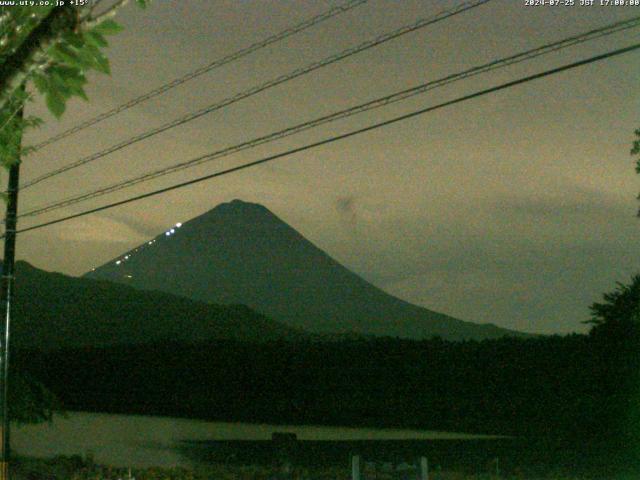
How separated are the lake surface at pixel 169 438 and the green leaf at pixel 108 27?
16703mm

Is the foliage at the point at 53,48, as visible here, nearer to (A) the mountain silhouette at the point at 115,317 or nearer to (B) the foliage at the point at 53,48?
(B) the foliage at the point at 53,48

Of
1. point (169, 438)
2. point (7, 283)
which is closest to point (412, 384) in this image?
point (169, 438)

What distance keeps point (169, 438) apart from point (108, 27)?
25864 millimetres

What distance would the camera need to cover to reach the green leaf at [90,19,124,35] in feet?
11.7

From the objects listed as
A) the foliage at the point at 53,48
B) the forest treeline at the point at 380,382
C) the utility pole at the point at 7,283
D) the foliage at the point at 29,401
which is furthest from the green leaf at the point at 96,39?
the forest treeline at the point at 380,382

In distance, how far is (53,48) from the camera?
3.48 metres

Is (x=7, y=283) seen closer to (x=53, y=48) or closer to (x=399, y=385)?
(x=53, y=48)

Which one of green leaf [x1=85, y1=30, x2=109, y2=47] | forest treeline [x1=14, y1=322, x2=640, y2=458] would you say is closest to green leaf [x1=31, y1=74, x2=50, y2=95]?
green leaf [x1=85, y1=30, x2=109, y2=47]

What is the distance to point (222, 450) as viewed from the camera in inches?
909

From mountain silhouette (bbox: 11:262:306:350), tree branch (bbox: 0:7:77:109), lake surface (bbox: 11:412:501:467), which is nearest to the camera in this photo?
tree branch (bbox: 0:7:77:109)

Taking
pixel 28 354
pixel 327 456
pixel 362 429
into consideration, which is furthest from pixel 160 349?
pixel 327 456

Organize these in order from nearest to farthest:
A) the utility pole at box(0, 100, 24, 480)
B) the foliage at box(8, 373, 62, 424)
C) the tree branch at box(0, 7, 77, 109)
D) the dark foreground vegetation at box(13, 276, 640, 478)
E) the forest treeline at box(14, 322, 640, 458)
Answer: the tree branch at box(0, 7, 77, 109) → the utility pole at box(0, 100, 24, 480) → the foliage at box(8, 373, 62, 424) → the dark foreground vegetation at box(13, 276, 640, 478) → the forest treeline at box(14, 322, 640, 458)

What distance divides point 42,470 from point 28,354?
Result: 22.1 meters

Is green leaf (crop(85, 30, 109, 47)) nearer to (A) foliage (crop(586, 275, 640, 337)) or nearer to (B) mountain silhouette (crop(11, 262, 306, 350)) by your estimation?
(A) foliage (crop(586, 275, 640, 337))
